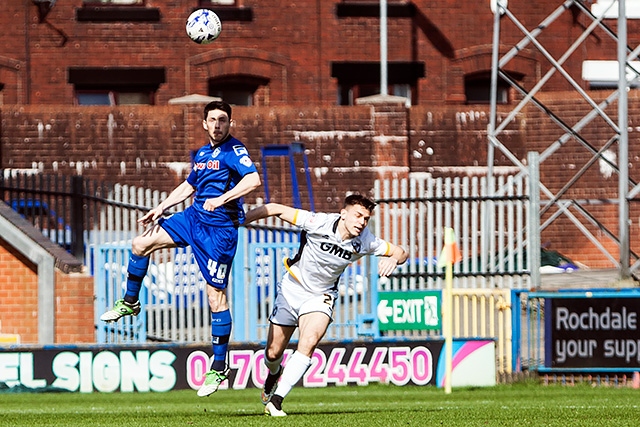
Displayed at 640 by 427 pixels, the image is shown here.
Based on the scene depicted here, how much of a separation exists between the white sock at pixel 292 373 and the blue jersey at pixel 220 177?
1307 millimetres

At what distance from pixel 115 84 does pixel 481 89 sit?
8.40 metres

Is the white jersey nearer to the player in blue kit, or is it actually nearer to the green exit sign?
the player in blue kit

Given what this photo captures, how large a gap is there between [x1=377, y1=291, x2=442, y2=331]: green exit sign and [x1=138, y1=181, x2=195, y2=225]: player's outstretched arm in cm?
711

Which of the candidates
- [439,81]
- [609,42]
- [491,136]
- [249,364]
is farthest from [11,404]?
[609,42]

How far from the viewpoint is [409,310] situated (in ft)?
63.1

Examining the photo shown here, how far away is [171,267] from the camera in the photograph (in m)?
19.7

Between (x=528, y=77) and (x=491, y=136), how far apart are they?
600 centimetres

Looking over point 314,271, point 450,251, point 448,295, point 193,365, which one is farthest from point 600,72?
point 314,271

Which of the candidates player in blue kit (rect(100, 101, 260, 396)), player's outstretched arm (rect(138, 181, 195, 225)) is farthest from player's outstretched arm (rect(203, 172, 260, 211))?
player's outstretched arm (rect(138, 181, 195, 225))

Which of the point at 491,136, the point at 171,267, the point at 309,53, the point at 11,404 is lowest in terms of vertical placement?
the point at 11,404

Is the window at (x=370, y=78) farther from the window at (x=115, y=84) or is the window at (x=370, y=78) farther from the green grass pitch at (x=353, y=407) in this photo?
the green grass pitch at (x=353, y=407)

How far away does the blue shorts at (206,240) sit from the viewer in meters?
12.4

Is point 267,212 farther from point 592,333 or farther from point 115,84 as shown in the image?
point 115,84

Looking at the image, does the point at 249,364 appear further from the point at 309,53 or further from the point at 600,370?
the point at 309,53
